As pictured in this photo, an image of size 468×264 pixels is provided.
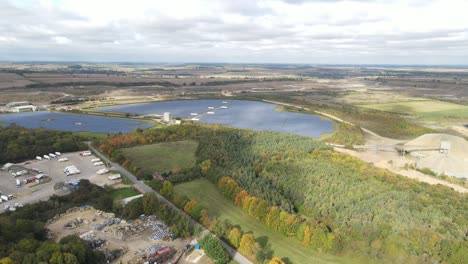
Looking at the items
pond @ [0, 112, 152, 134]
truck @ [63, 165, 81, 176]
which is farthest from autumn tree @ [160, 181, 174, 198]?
pond @ [0, 112, 152, 134]

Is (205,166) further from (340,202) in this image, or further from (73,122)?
(73,122)

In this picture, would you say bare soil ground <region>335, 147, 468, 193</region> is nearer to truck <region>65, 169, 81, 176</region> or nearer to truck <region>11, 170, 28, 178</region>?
truck <region>65, 169, 81, 176</region>

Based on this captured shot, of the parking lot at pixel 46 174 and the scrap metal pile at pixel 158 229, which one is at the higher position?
the parking lot at pixel 46 174

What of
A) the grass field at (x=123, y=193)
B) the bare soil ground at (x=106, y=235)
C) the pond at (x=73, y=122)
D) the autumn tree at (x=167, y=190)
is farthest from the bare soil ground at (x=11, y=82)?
the autumn tree at (x=167, y=190)

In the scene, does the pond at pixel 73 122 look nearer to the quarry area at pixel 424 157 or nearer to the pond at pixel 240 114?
the pond at pixel 240 114

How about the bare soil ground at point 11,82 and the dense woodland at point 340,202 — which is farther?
the bare soil ground at point 11,82

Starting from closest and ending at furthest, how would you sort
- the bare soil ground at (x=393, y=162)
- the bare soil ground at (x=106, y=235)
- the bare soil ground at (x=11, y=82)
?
1. the bare soil ground at (x=106, y=235)
2. the bare soil ground at (x=393, y=162)
3. the bare soil ground at (x=11, y=82)
